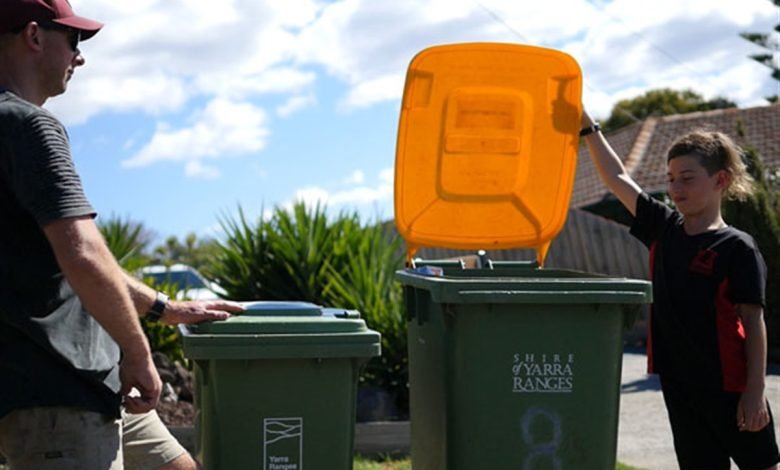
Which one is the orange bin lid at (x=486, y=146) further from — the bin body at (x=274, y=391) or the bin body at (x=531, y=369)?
the bin body at (x=274, y=391)

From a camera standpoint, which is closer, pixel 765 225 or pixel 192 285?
pixel 192 285

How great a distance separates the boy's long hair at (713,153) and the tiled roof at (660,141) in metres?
16.1

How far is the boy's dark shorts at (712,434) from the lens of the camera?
13.3 feet

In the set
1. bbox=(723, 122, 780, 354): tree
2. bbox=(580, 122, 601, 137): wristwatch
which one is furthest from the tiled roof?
bbox=(580, 122, 601, 137): wristwatch

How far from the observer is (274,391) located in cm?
375

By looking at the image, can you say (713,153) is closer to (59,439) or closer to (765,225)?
(59,439)

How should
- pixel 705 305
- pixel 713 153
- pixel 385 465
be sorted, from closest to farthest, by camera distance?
pixel 705 305 < pixel 713 153 < pixel 385 465

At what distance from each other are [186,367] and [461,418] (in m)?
5.00

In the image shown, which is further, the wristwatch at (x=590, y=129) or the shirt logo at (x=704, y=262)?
the wristwatch at (x=590, y=129)

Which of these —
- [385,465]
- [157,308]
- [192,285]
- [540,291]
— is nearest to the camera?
[157,308]

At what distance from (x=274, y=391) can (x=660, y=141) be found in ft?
71.0

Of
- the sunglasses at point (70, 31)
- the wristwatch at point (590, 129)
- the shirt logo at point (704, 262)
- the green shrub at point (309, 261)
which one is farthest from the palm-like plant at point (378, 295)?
the sunglasses at point (70, 31)

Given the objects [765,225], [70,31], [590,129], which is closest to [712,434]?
[590,129]

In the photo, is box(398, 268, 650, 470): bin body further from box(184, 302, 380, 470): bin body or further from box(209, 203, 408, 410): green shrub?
→ box(209, 203, 408, 410): green shrub
